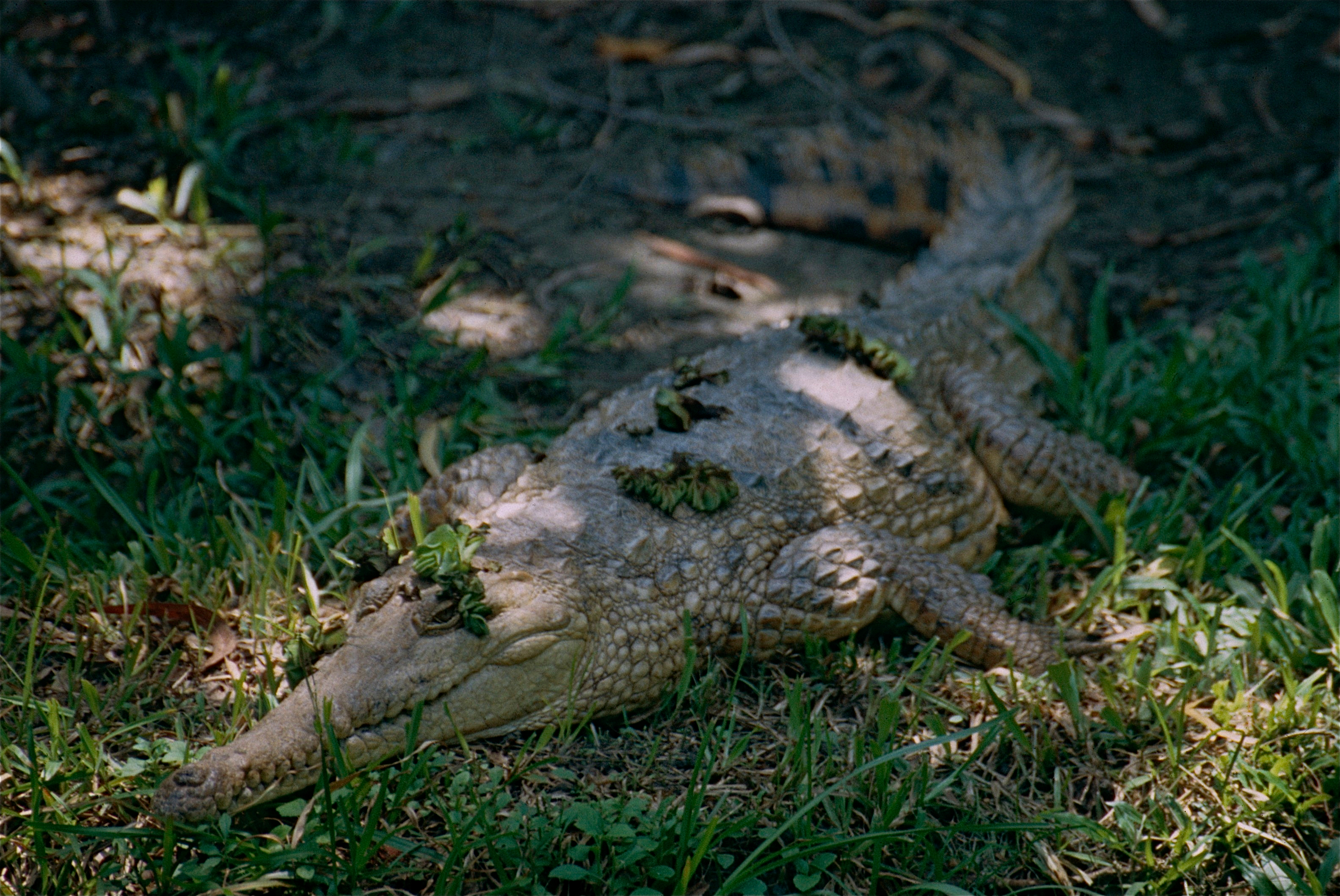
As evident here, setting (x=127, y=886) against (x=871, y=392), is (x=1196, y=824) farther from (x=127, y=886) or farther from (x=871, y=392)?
(x=127, y=886)

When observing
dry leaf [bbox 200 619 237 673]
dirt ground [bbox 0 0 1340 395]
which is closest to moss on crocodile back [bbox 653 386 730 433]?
dirt ground [bbox 0 0 1340 395]

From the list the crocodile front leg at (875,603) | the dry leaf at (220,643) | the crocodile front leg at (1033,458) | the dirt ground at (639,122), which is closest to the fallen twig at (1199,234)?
the dirt ground at (639,122)

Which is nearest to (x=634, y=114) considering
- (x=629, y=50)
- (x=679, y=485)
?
(x=629, y=50)

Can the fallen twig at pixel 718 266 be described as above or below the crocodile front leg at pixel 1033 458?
below

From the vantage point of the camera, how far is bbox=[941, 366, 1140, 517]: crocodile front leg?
3.51 metres

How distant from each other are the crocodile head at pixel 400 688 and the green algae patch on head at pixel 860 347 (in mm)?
1525

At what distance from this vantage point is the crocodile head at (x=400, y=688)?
7.09 ft

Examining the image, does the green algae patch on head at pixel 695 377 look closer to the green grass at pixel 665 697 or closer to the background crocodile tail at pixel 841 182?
the green grass at pixel 665 697

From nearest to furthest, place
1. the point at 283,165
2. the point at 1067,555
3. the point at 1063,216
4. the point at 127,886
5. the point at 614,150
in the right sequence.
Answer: the point at 127,886, the point at 1067,555, the point at 1063,216, the point at 283,165, the point at 614,150

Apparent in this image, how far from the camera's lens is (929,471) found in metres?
3.35

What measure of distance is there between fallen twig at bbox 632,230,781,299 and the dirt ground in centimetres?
5

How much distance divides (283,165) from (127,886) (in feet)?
12.7

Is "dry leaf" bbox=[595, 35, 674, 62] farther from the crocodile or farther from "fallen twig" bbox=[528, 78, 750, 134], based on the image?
the crocodile

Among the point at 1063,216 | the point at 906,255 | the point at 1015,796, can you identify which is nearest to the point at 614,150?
the point at 906,255
